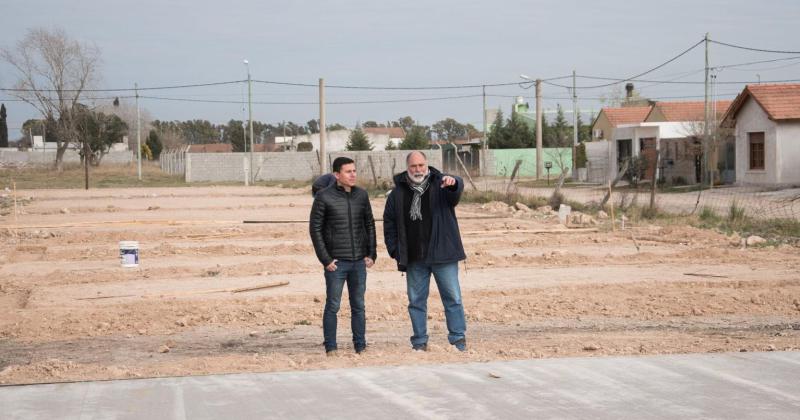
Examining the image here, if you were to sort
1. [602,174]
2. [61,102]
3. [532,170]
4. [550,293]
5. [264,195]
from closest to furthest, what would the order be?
[550,293]
[264,195]
[602,174]
[532,170]
[61,102]

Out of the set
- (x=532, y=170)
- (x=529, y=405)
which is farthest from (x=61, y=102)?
(x=529, y=405)

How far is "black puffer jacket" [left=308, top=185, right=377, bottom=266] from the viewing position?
8.16 metres

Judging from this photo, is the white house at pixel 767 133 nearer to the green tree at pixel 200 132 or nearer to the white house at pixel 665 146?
the white house at pixel 665 146

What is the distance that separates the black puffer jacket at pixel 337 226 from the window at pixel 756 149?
32415 millimetres

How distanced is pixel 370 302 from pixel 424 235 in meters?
3.77

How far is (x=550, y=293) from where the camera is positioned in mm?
12320

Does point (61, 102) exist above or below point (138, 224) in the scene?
above

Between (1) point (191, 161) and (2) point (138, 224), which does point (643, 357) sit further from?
(1) point (191, 161)

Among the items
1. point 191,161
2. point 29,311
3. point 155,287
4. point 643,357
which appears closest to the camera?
point 643,357

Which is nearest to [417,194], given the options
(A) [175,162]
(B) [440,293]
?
(B) [440,293]

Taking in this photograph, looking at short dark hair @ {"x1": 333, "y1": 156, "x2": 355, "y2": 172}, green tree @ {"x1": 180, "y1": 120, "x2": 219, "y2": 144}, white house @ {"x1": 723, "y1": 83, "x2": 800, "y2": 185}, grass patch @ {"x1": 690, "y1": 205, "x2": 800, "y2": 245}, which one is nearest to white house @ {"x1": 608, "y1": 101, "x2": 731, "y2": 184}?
white house @ {"x1": 723, "y1": 83, "x2": 800, "y2": 185}

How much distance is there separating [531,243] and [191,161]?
4371 centimetres

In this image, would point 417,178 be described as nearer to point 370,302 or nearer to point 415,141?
point 370,302

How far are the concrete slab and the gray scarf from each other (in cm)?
153
